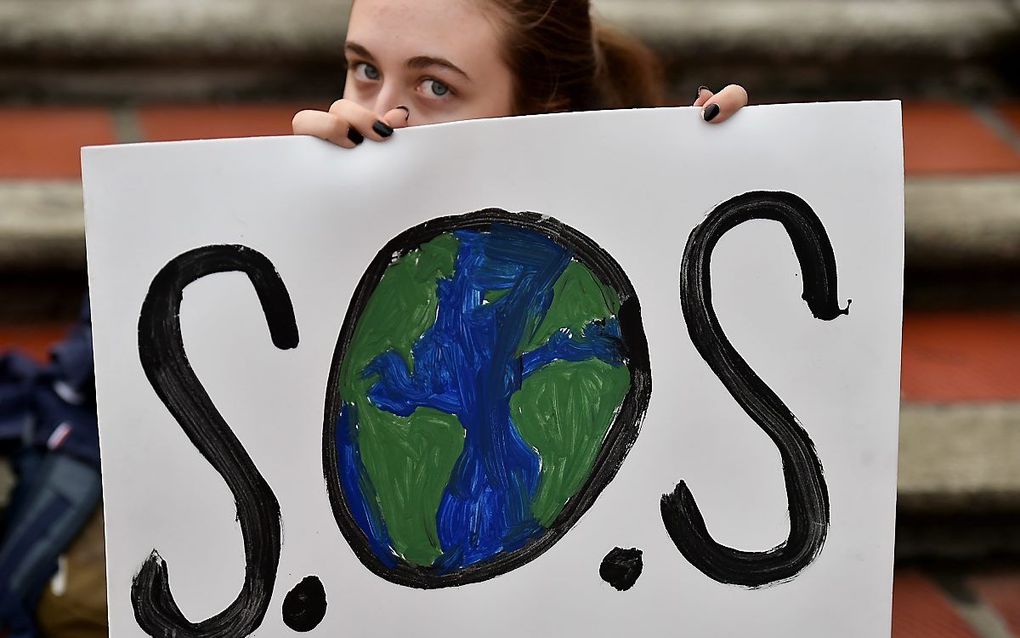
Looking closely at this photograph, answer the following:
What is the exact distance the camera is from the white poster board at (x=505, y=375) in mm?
808

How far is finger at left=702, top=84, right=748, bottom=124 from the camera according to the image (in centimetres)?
81

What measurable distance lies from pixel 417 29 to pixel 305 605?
1.71 feet

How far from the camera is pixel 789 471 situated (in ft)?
2.70

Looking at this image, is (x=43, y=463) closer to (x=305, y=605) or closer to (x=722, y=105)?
(x=305, y=605)

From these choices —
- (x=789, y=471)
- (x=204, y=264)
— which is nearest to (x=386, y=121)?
(x=204, y=264)

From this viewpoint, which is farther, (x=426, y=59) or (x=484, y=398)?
(x=426, y=59)

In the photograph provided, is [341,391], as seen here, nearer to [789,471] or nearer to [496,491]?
[496,491]

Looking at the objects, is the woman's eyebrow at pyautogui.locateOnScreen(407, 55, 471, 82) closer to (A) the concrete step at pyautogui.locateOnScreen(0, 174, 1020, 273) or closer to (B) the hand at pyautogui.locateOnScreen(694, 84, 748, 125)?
(B) the hand at pyautogui.locateOnScreen(694, 84, 748, 125)

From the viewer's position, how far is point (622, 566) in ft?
2.72

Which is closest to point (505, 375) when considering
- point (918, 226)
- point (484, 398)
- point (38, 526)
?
point (484, 398)

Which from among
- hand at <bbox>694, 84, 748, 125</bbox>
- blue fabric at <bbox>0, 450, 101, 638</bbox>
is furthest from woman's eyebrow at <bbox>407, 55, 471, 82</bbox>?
blue fabric at <bbox>0, 450, 101, 638</bbox>

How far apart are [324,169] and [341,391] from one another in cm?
17

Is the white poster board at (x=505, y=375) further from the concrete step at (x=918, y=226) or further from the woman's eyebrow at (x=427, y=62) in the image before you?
the concrete step at (x=918, y=226)

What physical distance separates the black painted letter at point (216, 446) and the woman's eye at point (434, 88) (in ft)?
0.93
